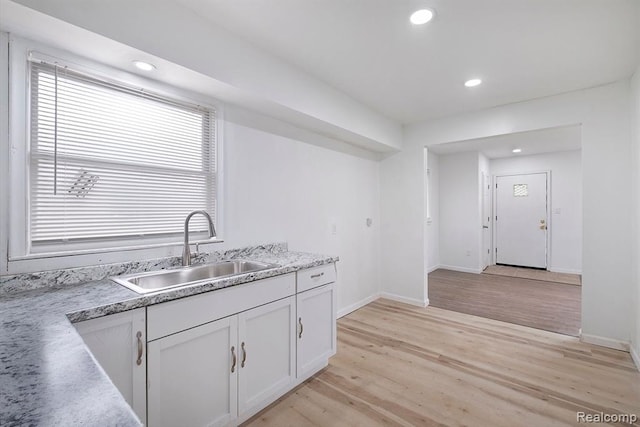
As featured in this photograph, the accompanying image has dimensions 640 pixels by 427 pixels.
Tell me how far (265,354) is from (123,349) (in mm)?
850

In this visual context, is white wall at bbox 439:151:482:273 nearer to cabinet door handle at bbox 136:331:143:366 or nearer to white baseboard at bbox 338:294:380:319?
white baseboard at bbox 338:294:380:319

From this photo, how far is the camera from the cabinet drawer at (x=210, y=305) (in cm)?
141

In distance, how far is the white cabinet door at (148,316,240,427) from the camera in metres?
1.42

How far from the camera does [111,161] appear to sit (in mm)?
1812

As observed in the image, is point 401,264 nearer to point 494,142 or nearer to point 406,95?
point 406,95

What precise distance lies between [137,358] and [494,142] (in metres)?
5.59

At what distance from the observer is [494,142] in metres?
5.00

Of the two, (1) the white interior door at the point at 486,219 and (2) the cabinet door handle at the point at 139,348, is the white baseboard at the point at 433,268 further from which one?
(2) the cabinet door handle at the point at 139,348

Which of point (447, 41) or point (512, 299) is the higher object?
point (447, 41)

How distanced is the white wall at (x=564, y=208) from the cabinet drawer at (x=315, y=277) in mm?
5775

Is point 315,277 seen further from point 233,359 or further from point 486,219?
point 486,219

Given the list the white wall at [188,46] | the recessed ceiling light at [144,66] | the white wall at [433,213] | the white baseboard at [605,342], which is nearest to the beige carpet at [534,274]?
the white wall at [433,213]

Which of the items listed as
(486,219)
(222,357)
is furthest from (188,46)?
(486,219)

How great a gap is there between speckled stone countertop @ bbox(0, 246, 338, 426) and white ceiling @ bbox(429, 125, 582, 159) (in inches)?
160
